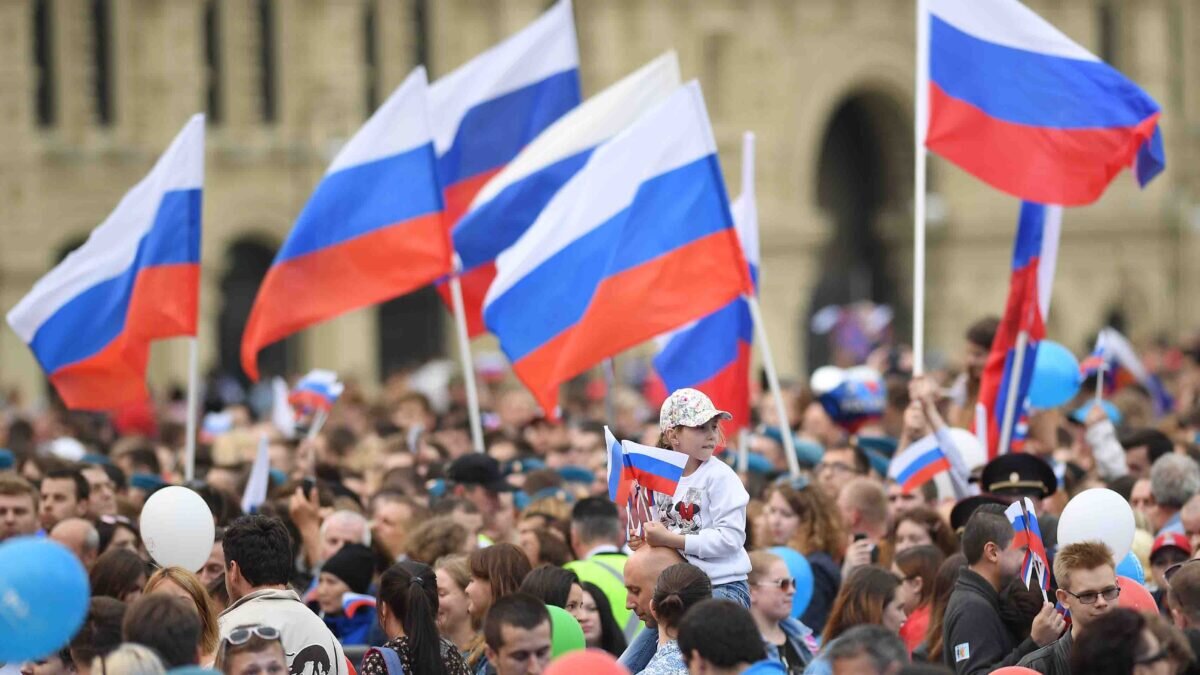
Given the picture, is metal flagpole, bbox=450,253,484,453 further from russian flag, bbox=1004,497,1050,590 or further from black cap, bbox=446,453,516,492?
russian flag, bbox=1004,497,1050,590

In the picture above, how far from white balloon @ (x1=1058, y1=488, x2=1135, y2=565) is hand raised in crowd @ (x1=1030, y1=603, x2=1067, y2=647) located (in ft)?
0.84

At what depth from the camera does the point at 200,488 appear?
10.9m

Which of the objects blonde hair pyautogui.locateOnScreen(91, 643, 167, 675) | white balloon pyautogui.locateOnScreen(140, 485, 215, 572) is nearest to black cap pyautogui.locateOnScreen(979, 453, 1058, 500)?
white balloon pyautogui.locateOnScreen(140, 485, 215, 572)

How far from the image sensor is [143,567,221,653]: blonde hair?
295 inches

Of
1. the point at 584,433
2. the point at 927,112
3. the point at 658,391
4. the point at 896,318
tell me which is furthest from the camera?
the point at 896,318

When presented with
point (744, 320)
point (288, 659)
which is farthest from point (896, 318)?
point (288, 659)

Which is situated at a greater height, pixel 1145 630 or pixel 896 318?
pixel 1145 630

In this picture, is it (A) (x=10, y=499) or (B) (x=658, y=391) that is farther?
(B) (x=658, y=391)

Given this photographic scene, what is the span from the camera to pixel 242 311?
3316 cm

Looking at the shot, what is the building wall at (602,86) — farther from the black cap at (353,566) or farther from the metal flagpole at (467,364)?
the black cap at (353,566)

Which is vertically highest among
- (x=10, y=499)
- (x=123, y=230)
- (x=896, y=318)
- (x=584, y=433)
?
(x=123, y=230)

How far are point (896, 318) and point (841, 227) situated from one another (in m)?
2.11

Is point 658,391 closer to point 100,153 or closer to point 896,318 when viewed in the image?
point 100,153

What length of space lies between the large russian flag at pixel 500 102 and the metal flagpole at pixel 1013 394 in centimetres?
425
